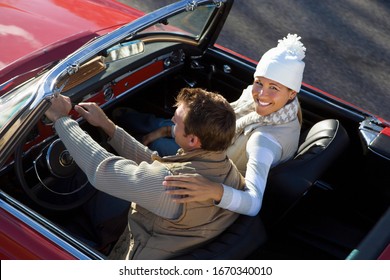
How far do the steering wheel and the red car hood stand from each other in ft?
1.81

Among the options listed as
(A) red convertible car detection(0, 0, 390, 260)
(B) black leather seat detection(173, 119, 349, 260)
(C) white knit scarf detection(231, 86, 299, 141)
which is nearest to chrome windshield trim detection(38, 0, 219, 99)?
(A) red convertible car detection(0, 0, 390, 260)

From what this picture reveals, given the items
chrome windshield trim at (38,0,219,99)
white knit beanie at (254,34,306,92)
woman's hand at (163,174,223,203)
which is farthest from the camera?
white knit beanie at (254,34,306,92)

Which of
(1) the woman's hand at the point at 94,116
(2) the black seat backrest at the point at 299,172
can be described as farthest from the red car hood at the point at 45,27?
(2) the black seat backrest at the point at 299,172

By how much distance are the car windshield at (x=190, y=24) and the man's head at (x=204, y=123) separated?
3.88ft

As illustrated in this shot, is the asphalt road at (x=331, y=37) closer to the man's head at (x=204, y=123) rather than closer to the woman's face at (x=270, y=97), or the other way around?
the woman's face at (x=270, y=97)

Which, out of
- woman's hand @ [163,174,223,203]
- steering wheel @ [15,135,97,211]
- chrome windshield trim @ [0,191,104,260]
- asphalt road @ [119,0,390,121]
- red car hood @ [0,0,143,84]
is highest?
woman's hand @ [163,174,223,203]

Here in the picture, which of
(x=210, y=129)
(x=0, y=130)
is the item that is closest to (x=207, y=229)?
→ (x=210, y=129)

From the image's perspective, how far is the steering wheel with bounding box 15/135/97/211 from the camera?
3127mm

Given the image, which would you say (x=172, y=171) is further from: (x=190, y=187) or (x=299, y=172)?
(x=299, y=172)

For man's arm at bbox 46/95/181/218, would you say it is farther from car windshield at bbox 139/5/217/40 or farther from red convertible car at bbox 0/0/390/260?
car windshield at bbox 139/5/217/40

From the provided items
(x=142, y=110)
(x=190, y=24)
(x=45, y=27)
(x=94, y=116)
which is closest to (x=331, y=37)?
(x=190, y=24)

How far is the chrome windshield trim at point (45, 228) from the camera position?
8.96 ft
